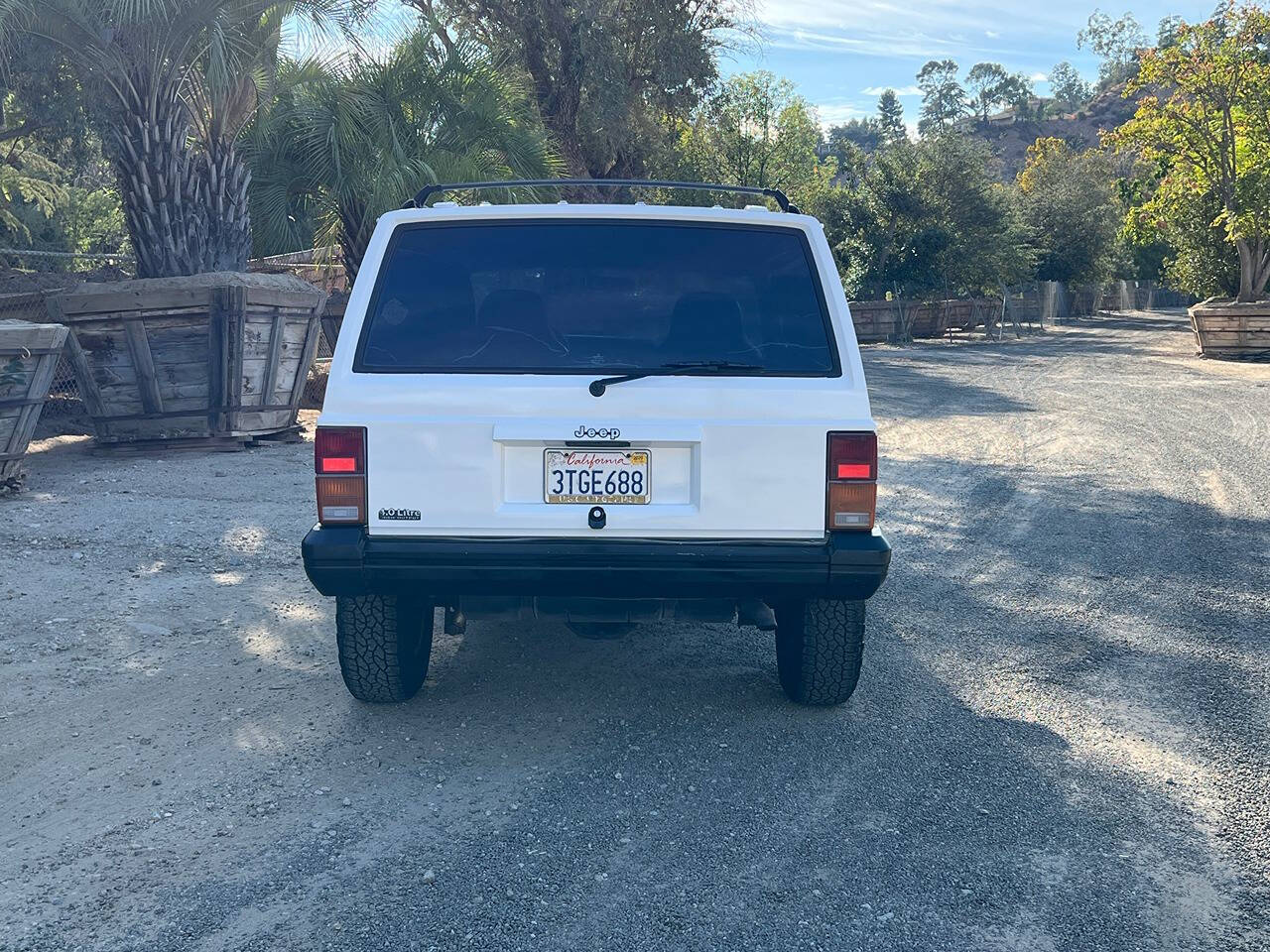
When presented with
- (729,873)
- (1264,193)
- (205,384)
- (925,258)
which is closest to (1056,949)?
(729,873)

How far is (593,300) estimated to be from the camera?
167 inches

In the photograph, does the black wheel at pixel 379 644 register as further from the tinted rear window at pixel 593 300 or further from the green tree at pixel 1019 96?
the green tree at pixel 1019 96

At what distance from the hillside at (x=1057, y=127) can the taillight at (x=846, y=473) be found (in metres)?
161

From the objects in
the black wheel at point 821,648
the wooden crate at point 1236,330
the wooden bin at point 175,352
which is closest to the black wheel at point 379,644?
the black wheel at point 821,648

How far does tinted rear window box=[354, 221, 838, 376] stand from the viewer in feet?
13.5

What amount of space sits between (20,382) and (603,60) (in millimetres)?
19395

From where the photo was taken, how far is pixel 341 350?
13.4 ft

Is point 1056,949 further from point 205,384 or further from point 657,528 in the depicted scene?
point 205,384

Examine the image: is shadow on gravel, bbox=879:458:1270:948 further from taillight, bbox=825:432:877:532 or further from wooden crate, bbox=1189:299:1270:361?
wooden crate, bbox=1189:299:1270:361

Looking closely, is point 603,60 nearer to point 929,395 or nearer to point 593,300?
point 929,395

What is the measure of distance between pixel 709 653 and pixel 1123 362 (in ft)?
74.8

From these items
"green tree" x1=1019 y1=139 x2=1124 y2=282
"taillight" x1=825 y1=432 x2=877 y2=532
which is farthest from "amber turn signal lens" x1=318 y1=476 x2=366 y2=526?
"green tree" x1=1019 y1=139 x2=1124 y2=282

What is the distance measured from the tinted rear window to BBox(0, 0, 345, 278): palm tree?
8707mm

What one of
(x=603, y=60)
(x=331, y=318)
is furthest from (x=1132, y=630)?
(x=603, y=60)
